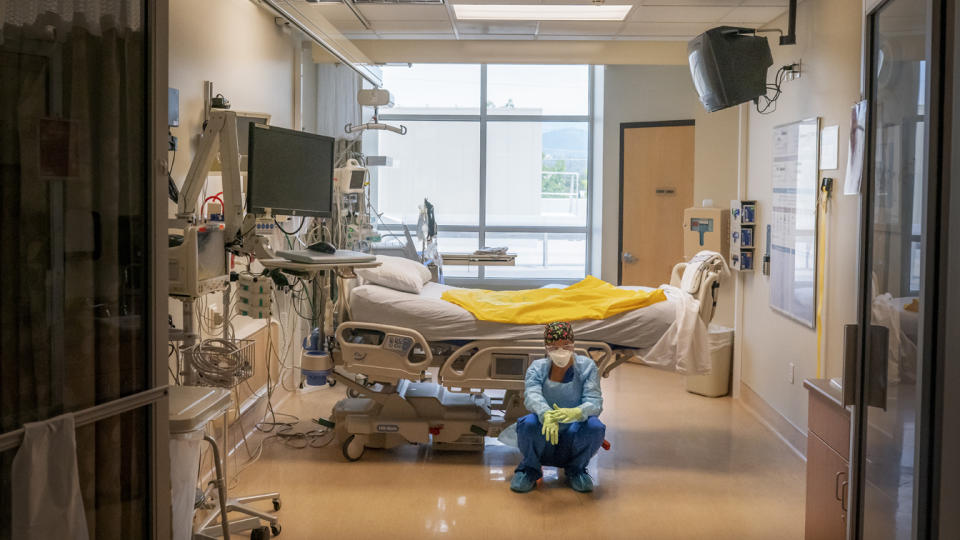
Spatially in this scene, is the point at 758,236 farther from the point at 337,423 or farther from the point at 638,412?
the point at 337,423

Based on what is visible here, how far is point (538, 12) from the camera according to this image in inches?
215

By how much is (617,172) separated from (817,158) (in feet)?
11.9

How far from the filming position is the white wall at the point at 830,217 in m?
4.19

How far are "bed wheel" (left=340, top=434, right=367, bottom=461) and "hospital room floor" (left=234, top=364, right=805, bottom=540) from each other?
5 cm

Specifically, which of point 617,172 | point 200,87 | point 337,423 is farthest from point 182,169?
point 617,172

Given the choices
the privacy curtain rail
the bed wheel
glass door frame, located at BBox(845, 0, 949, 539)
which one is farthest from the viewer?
the bed wheel

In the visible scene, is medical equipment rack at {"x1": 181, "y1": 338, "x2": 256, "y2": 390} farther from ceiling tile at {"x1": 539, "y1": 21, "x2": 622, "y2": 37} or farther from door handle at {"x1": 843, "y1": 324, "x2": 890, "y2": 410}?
ceiling tile at {"x1": 539, "y1": 21, "x2": 622, "y2": 37}

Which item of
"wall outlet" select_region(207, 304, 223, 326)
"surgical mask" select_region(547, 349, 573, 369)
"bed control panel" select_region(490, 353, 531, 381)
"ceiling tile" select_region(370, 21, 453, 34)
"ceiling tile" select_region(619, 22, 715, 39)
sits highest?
"ceiling tile" select_region(370, 21, 453, 34)

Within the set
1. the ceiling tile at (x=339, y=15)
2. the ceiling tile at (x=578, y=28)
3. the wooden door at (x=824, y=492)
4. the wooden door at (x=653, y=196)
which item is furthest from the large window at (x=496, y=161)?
the wooden door at (x=824, y=492)

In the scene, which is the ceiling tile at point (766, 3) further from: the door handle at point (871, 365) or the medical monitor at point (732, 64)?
the door handle at point (871, 365)

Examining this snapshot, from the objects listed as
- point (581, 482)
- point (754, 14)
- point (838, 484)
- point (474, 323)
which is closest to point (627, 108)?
point (754, 14)

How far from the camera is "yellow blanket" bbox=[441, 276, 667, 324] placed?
4555 mm

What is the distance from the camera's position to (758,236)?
18.6ft

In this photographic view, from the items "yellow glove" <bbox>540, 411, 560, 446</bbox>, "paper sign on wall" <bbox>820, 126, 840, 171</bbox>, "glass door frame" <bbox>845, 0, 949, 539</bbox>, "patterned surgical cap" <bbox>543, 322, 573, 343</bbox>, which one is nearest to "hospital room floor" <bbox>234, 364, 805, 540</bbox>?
"yellow glove" <bbox>540, 411, 560, 446</bbox>
